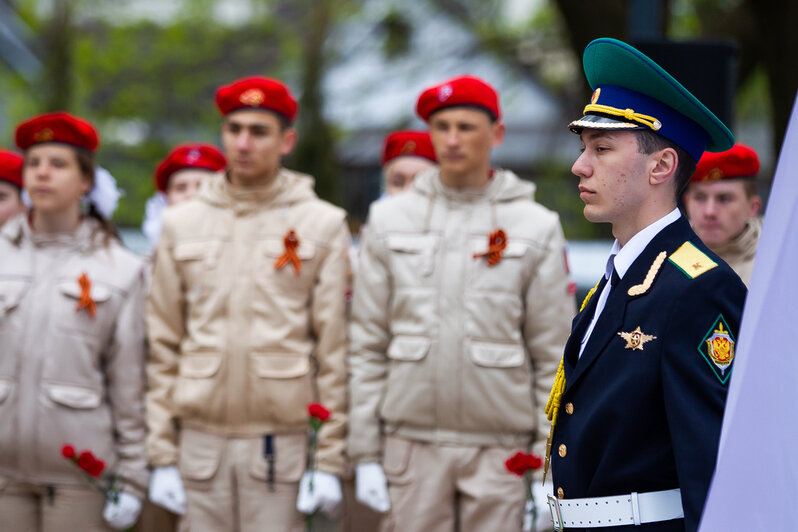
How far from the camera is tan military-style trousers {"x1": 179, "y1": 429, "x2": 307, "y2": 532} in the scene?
15.9ft

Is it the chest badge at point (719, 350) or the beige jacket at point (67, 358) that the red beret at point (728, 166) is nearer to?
the chest badge at point (719, 350)

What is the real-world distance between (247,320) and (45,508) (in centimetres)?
123

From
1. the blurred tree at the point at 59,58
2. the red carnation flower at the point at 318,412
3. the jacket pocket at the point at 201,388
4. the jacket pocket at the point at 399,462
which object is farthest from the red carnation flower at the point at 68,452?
the blurred tree at the point at 59,58

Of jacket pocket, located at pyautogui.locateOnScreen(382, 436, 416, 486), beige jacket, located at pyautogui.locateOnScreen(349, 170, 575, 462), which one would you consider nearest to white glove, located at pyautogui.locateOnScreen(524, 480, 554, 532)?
beige jacket, located at pyautogui.locateOnScreen(349, 170, 575, 462)

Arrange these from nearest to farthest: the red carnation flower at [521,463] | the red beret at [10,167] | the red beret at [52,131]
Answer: the red carnation flower at [521,463], the red beret at [52,131], the red beret at [10,167]

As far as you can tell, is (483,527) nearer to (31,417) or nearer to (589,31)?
(31,417)

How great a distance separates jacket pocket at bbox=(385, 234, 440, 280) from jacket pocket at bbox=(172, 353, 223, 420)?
91 cm

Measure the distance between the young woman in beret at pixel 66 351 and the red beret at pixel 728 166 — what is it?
108 inches

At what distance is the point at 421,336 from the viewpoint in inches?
185

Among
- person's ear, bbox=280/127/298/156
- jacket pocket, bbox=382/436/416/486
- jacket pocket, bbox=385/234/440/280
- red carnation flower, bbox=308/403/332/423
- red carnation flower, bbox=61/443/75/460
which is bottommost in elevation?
jacket pocket, bbox=382/436/416/486

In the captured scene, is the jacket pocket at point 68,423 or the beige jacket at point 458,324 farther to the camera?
the jacket pocket at point 68,423

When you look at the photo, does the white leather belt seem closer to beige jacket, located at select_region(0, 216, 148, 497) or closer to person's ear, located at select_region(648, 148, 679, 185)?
person's ear, located at select_region(648, 148, 679, 185)

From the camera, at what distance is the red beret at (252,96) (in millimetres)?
5195

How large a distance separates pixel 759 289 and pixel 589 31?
21.9 feet
